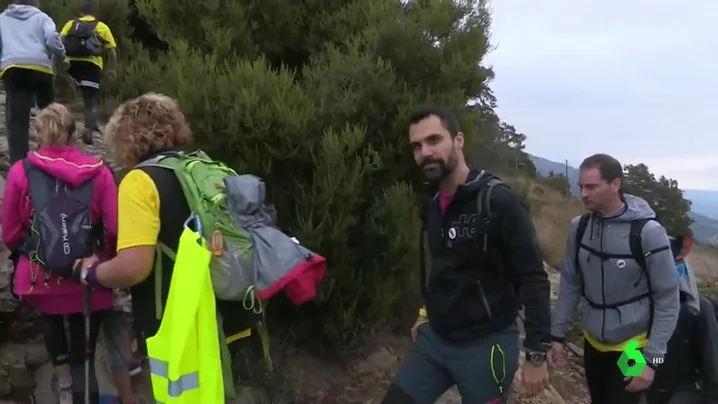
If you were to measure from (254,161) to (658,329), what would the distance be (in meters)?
3.13

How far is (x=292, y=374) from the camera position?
5.90 meters

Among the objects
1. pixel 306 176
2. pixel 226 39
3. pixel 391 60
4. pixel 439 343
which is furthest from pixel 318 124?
pixel 439 343

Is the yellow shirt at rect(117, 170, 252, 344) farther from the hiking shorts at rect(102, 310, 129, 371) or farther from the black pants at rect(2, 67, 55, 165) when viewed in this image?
the black pants at rect(2, 67, 55, 165)

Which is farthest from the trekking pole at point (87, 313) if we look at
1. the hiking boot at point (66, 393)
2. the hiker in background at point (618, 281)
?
the hiker in background at point (618, 281)

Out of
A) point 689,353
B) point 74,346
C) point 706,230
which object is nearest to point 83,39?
point 74,346

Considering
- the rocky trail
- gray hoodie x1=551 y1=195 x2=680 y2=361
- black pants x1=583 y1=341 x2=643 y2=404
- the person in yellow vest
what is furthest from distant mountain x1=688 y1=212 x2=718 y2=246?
the person in yellow vest

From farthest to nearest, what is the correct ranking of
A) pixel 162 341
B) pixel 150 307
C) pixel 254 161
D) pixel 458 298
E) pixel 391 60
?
pixel 391 60 → pixel 254 161 → pixel 458 298 → pixel 150 307 → pixel 162 341

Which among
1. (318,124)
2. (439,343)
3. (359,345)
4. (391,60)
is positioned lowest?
(359,345)

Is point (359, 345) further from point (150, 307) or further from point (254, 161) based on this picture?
point (150, 307)

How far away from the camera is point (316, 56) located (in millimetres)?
6930

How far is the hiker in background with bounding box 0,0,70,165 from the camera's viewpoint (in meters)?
6.48

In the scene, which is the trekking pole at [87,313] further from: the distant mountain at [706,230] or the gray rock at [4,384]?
the distant mountain at [706,230]

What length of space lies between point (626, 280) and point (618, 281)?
0.14 feet

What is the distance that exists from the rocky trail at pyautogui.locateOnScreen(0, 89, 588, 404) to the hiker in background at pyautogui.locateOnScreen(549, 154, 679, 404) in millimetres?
2058
